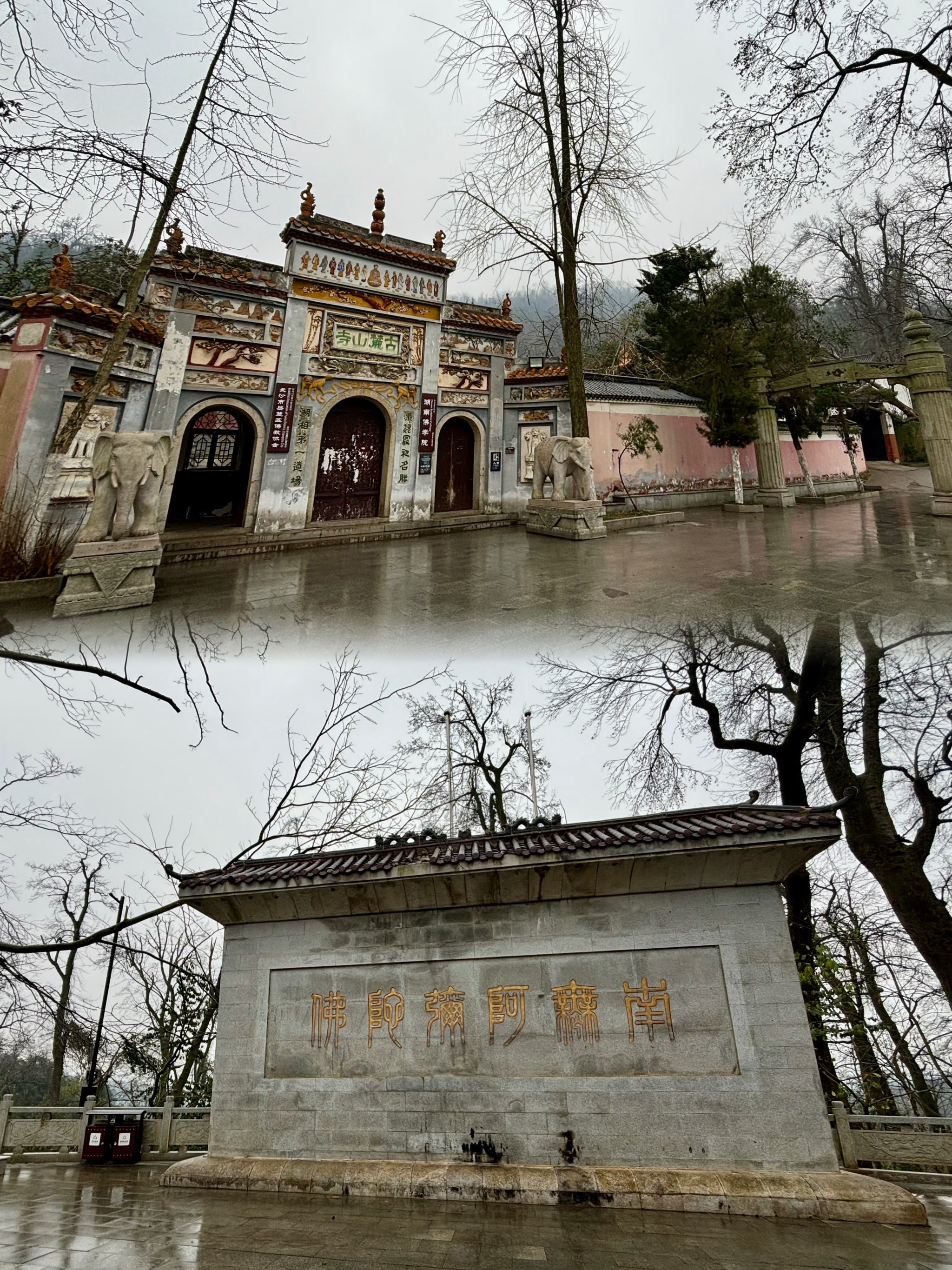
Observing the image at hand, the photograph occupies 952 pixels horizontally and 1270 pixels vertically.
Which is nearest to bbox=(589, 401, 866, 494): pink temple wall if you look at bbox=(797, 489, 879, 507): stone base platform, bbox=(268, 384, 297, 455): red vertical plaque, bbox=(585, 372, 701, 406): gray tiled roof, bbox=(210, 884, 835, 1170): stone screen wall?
bbox=(585, 372, 701, 406): gray tiled roof

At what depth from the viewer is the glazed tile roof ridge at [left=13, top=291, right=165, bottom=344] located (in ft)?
22.0

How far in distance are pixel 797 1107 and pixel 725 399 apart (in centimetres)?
1257

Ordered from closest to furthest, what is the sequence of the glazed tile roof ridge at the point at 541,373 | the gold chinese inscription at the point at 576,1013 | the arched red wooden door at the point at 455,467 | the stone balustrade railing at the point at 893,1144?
the gold chinese inscription at the point at 576,1013
the stone balustrade railing at the point at 893,1144
the arched red wooden door at the point at 455,467
the glazed tile roof ridge at the point at 541,373

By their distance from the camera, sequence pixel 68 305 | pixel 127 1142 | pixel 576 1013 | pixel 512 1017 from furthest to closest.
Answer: pixel 127 1142
pixel 68 305
pixel 512 1017
pixel 576 1013

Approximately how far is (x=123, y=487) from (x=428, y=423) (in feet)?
22.6

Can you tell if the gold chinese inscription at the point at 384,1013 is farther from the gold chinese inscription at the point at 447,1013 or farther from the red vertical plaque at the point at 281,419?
the red vertical plaque at the point at 281,419

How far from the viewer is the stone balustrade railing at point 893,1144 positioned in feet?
19.5

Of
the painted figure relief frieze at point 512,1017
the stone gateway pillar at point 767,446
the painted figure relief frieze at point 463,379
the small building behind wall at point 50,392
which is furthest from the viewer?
the stone gateway pillar at point 767,446

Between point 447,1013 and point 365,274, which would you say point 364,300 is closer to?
point 365,274

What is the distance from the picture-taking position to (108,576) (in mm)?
6102

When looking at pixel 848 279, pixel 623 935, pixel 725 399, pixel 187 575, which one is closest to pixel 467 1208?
pixel 623 935

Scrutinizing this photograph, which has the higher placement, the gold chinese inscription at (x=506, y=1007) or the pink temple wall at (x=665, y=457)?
the pink temple wall at (x=665, y=457)

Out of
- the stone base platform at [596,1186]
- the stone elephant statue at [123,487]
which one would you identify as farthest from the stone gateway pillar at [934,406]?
the stone elephant statue at [123,487]

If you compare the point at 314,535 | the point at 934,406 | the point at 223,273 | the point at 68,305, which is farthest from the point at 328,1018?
the point at 934,406
